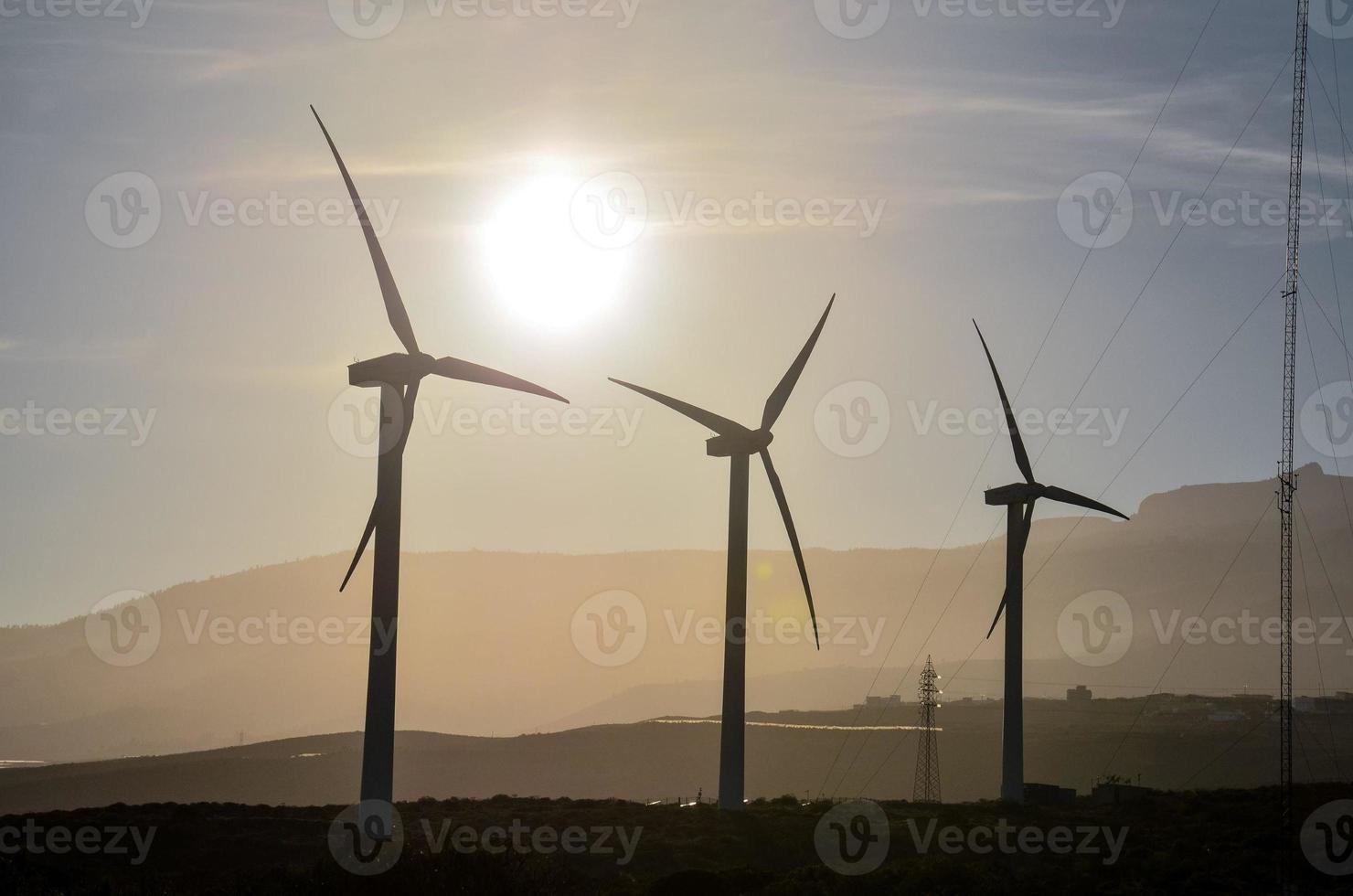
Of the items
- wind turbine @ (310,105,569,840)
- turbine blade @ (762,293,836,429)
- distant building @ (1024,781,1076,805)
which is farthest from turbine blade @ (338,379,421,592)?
distant building @ (1024,781,1076,805)

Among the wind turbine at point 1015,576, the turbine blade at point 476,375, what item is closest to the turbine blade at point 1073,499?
the wind turbine at point 1015,576

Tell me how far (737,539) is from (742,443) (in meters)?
5.39

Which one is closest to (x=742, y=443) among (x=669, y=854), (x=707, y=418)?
(x=707, y=418)

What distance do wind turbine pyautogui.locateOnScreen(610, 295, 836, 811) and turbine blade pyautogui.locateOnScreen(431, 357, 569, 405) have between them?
9735 millimetres

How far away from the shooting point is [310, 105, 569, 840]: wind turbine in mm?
58156

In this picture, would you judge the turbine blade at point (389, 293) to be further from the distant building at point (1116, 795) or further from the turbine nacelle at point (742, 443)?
the distant building at point (1116, 795)

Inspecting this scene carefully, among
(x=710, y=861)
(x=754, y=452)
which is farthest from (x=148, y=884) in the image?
(x=754, y=452)

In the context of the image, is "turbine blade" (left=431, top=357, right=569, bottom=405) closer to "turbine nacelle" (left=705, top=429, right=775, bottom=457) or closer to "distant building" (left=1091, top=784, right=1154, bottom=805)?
"turbine nacelle" (left=705, top=429, right=775, bottom=457)

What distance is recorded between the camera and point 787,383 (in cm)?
7994

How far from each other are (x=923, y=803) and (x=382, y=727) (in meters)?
37.3

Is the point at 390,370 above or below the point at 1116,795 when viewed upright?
above

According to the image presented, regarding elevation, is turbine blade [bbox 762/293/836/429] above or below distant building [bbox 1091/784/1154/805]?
above

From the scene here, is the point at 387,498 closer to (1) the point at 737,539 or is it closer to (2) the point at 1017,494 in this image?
(1) the point at 737,539

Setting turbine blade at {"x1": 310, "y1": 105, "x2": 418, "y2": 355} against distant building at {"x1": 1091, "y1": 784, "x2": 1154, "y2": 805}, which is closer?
turbine blade at {"x1": 310, "y1": 105, "x2": 418, "y2": 355}
